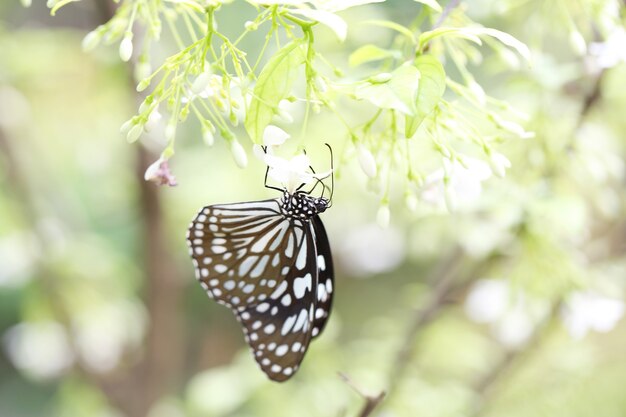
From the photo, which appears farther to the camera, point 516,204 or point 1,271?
point 1,271

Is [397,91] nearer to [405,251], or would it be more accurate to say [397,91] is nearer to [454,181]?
[454,181]

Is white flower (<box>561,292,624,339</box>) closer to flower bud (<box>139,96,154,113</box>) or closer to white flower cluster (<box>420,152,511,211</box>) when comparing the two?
white flower cluster (<box>420,152,511,211</box>)

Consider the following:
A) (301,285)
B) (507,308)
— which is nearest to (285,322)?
(301,285)

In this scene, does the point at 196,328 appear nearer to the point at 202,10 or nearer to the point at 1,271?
the point at 1,271

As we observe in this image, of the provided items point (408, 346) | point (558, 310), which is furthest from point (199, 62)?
point (558, 310)

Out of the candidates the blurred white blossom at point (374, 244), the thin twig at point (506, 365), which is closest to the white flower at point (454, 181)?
the thin twig at point (506, 365)

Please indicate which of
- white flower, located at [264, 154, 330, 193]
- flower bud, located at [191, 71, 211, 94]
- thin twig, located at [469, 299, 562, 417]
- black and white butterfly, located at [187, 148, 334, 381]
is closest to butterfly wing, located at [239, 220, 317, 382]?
black and white butterfly, located at [187, 148, 334, 381]

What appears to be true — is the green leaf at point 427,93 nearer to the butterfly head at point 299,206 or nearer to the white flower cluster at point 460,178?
the white flower cluster at point 460,178
